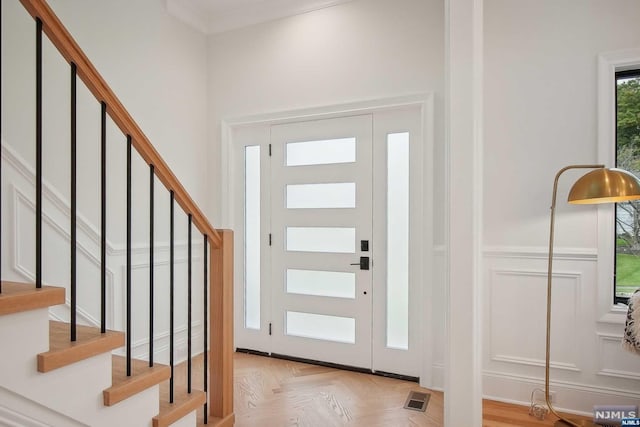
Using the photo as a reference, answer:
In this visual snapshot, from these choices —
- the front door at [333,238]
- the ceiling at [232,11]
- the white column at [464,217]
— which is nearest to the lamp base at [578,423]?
the white column at [464,217]

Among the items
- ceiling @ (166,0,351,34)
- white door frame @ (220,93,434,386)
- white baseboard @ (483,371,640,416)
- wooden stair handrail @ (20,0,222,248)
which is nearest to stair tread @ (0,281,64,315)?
wooden stair handrail @ (20,0,222,248)

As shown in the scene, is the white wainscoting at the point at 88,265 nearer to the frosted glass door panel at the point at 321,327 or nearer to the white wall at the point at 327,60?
the white wall at the point at 327,60

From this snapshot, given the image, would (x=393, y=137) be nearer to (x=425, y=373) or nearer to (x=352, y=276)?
(x=352, y=276)

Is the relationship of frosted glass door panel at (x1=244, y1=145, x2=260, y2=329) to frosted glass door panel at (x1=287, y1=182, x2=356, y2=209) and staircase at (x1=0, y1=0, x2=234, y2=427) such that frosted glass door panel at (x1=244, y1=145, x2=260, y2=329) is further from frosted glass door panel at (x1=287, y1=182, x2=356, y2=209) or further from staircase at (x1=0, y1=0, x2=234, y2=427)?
staircase at (x1=0, y1=0, x2=234, y2=427)

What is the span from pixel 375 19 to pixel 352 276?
6.99 feet

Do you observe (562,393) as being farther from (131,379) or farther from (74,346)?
(74,346)

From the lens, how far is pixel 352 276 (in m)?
3.31

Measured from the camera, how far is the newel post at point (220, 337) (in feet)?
7.42

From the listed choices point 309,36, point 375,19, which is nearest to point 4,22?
point 309,36

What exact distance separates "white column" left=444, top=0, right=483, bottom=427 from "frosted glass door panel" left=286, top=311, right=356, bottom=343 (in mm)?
1232

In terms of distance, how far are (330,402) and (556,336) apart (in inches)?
64.1

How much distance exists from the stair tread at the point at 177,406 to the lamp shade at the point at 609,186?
235 cm

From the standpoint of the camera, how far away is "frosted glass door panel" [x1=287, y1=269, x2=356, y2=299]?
334cm

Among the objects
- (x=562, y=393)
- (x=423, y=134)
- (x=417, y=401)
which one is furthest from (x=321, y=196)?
(x=562, y=393)
